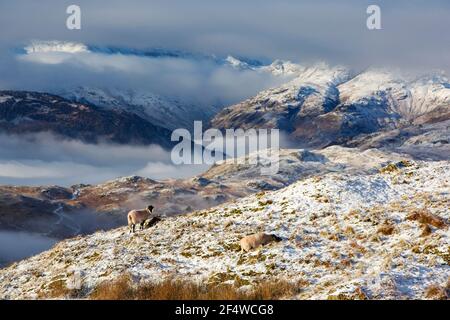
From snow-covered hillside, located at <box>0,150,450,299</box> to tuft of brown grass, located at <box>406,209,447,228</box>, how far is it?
72mm

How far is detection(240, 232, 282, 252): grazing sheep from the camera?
33.3 meters

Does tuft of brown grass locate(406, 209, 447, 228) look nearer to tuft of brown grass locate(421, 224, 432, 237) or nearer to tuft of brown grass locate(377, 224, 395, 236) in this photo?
tuft of brown grass locate(421, 224, 432, 237)

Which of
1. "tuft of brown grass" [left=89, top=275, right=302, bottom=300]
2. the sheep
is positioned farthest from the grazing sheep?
the sheep

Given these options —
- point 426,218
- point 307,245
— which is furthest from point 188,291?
point 426,218

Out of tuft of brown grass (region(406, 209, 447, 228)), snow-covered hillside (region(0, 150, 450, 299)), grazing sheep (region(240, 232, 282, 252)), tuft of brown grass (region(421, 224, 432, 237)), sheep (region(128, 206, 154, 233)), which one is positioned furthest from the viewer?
sheep (region(128, 206, 154, 233))

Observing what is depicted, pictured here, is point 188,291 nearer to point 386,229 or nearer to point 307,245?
point 307,245

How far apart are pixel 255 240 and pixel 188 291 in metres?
7.66

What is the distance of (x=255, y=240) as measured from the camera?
110 ft

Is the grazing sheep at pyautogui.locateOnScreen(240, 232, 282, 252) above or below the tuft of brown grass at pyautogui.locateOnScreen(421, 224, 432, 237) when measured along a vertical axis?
below

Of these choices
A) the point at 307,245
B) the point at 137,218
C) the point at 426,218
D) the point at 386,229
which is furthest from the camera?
the point at 137,218

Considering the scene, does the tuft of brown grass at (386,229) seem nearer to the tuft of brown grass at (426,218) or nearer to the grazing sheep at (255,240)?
the tuft of brown grass at (426,218)
